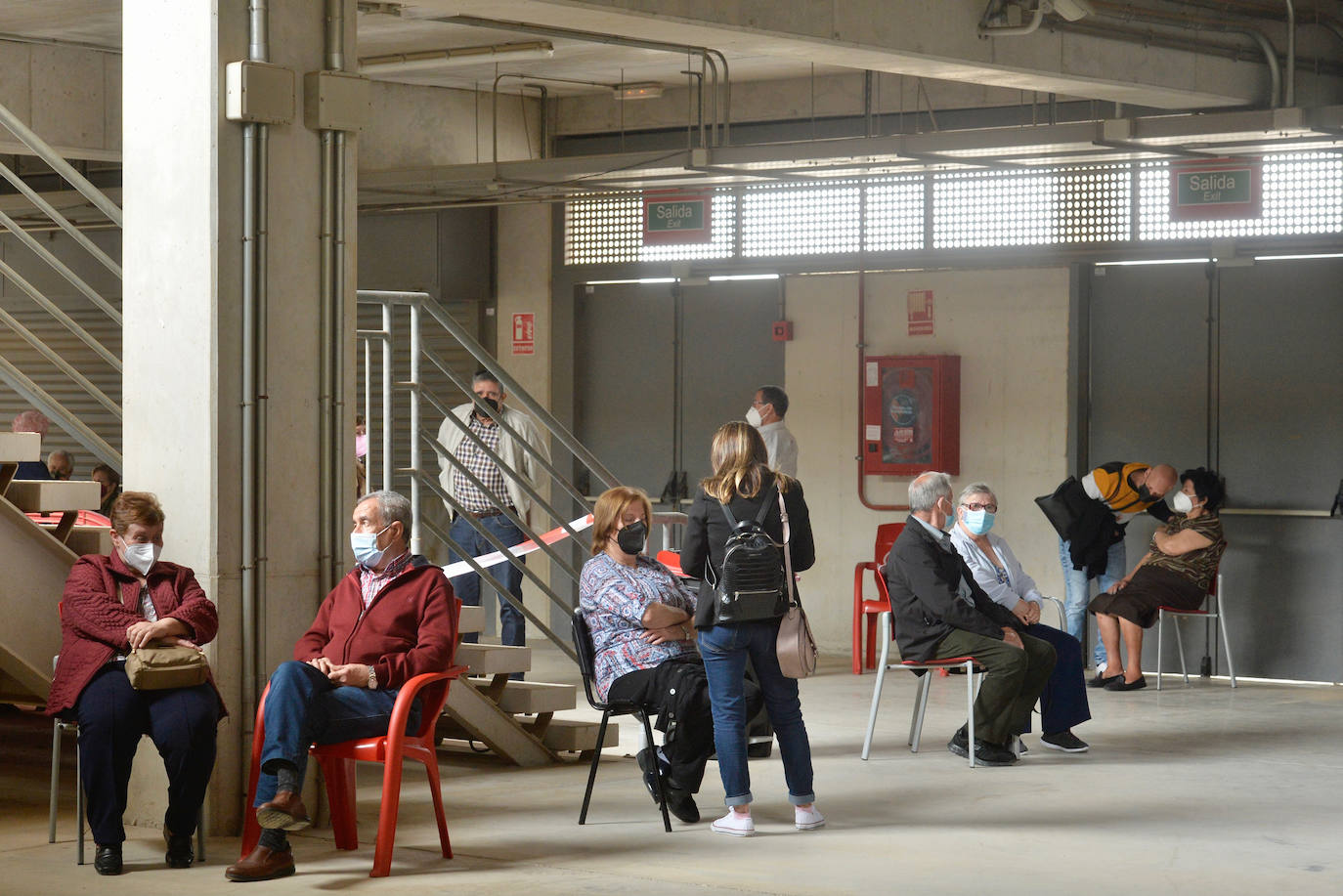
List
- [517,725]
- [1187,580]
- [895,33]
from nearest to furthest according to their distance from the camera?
[517,725] → [895,33] → [1187,580]

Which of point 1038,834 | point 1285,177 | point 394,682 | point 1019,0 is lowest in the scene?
point 1038,834

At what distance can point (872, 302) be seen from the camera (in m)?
10.5

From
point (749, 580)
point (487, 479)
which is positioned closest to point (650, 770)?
point (749, 580)

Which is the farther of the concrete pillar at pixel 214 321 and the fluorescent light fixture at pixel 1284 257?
the fluorescent light fixture at pixel 1284 257

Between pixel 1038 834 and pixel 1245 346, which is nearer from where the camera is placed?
pixel 1038 834

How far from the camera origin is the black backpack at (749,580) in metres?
5.38

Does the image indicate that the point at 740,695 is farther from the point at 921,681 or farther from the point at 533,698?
the point at 921,681

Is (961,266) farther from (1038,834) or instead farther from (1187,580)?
(1038,834)

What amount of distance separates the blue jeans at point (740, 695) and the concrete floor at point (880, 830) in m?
0.21

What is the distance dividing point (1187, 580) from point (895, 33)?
3401 millimetres

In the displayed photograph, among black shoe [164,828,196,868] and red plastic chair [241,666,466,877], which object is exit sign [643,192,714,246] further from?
black shoe [164,828,196,868]

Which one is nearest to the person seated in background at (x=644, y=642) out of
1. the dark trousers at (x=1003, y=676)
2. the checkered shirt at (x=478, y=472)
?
the dark trousers at (x=1003, y=676)

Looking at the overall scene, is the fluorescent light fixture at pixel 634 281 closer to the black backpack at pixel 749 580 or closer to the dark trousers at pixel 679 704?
the dark trousers at pixel 679 704

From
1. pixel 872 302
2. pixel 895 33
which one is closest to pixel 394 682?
pixel 895 33
